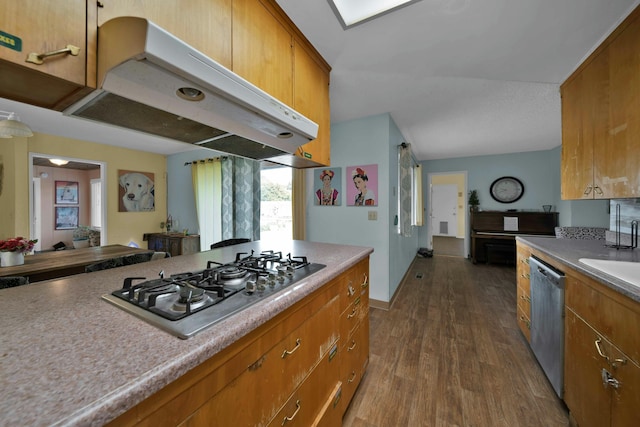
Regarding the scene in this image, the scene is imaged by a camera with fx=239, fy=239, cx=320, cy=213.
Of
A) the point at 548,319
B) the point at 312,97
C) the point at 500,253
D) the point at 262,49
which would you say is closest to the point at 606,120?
the point at 548,319

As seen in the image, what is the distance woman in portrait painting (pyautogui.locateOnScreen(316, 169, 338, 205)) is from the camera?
126 inches

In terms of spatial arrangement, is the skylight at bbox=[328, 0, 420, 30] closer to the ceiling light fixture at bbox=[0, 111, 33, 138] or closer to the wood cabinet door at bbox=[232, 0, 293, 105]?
the wood cabinet door at bbox=[232, 0, 293, 105]

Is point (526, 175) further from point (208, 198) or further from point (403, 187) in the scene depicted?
point (208, 198)

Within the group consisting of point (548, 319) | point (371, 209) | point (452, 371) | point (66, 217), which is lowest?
point (452, 371)

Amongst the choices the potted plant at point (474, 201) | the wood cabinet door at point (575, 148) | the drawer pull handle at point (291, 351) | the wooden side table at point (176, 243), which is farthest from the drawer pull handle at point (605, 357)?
the wooden side table at point (176, 243)

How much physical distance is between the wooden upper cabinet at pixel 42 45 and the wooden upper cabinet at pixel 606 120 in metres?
2.49

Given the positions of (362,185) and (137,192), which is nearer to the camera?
(362,185)

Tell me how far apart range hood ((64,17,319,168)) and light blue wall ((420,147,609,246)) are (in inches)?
211

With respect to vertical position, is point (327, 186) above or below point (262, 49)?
below

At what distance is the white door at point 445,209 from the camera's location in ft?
24.5

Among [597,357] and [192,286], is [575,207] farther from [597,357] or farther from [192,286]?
[192,286]

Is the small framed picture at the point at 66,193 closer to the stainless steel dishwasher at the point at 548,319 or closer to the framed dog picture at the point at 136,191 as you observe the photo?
the framed dog picture at the point at 136,191

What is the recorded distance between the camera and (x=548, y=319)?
157 centimetres

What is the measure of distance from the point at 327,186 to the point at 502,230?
3.99 meters
